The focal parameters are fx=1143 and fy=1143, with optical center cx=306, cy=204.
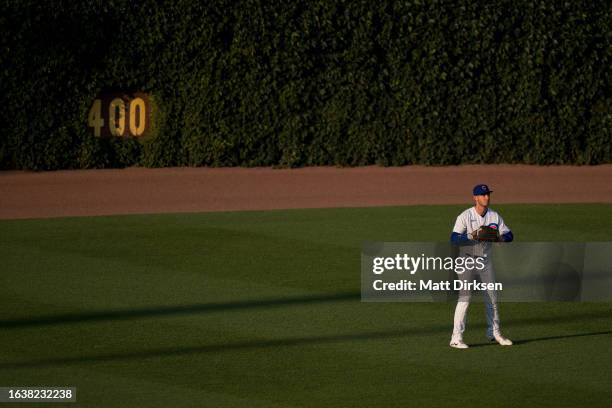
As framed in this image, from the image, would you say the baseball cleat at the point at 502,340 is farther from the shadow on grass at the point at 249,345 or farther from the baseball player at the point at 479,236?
the baseball player at the point at 479,236

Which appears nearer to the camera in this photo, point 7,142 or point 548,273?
point 548,273

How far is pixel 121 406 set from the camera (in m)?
8.29

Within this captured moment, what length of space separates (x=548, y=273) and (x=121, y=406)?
501 centimetres

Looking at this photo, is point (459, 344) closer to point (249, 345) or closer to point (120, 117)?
point (249, 345)

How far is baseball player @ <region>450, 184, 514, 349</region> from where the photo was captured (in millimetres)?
9344

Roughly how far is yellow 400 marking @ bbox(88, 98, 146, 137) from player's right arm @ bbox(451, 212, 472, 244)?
45.8 ft

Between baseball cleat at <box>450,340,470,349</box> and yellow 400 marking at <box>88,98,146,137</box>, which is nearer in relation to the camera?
baseball cleat at <box>450,340,470,349</box>

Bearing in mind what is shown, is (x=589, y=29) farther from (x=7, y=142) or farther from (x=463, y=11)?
(x=7, y=142)

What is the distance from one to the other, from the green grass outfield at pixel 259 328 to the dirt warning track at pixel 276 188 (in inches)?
98.5

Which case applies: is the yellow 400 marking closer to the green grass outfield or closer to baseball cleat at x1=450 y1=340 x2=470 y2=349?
the green grass outfield

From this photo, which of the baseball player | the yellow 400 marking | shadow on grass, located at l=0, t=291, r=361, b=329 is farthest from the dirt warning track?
the baseball player

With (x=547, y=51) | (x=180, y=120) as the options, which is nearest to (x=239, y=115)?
(x=180, y=120)

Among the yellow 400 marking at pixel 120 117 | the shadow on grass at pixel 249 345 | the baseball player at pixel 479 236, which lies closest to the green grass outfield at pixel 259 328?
the shadow on grass at pixel 249 345

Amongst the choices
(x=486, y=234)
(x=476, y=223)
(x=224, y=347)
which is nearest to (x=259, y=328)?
(x=224, y=347)
